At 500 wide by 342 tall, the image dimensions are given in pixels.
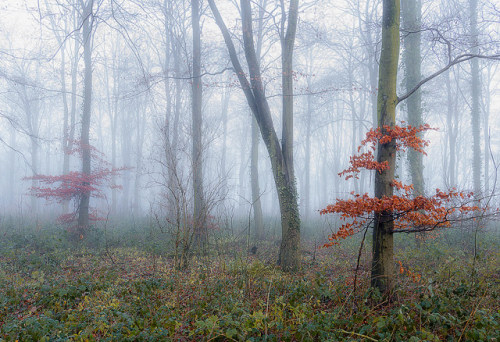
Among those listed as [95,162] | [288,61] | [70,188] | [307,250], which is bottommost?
[307,250]

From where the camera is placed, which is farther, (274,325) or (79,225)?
(79,225)

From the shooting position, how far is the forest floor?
3.36m

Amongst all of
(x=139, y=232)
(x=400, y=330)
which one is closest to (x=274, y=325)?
(x=400, y=330)

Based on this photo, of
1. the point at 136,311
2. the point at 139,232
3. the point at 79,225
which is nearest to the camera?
the point at 136,311

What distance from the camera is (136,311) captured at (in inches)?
164

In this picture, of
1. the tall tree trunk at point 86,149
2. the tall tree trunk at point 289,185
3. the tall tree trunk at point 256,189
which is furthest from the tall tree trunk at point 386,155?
the tall tree trunk at point 86,149

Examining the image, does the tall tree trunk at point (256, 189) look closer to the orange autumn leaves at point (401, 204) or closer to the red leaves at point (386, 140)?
the red leaves at point (386, 140)

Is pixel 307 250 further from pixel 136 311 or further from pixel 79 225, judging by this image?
pixel 79 225

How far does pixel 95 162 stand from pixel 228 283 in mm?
9548

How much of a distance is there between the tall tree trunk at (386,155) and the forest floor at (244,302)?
0.26 metres

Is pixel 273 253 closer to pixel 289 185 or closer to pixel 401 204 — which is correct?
pixel 289 185

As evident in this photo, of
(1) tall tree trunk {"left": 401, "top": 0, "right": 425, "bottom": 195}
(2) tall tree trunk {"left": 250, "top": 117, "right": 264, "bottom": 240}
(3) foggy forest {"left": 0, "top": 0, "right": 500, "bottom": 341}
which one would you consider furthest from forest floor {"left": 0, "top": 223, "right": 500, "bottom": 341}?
(2) tall tree trunk {"left": 250, "top": 117, "right": 264, "bottom": 240}

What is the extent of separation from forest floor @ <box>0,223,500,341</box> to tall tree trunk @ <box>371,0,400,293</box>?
260 millimetres

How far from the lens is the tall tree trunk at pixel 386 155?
444 cm
